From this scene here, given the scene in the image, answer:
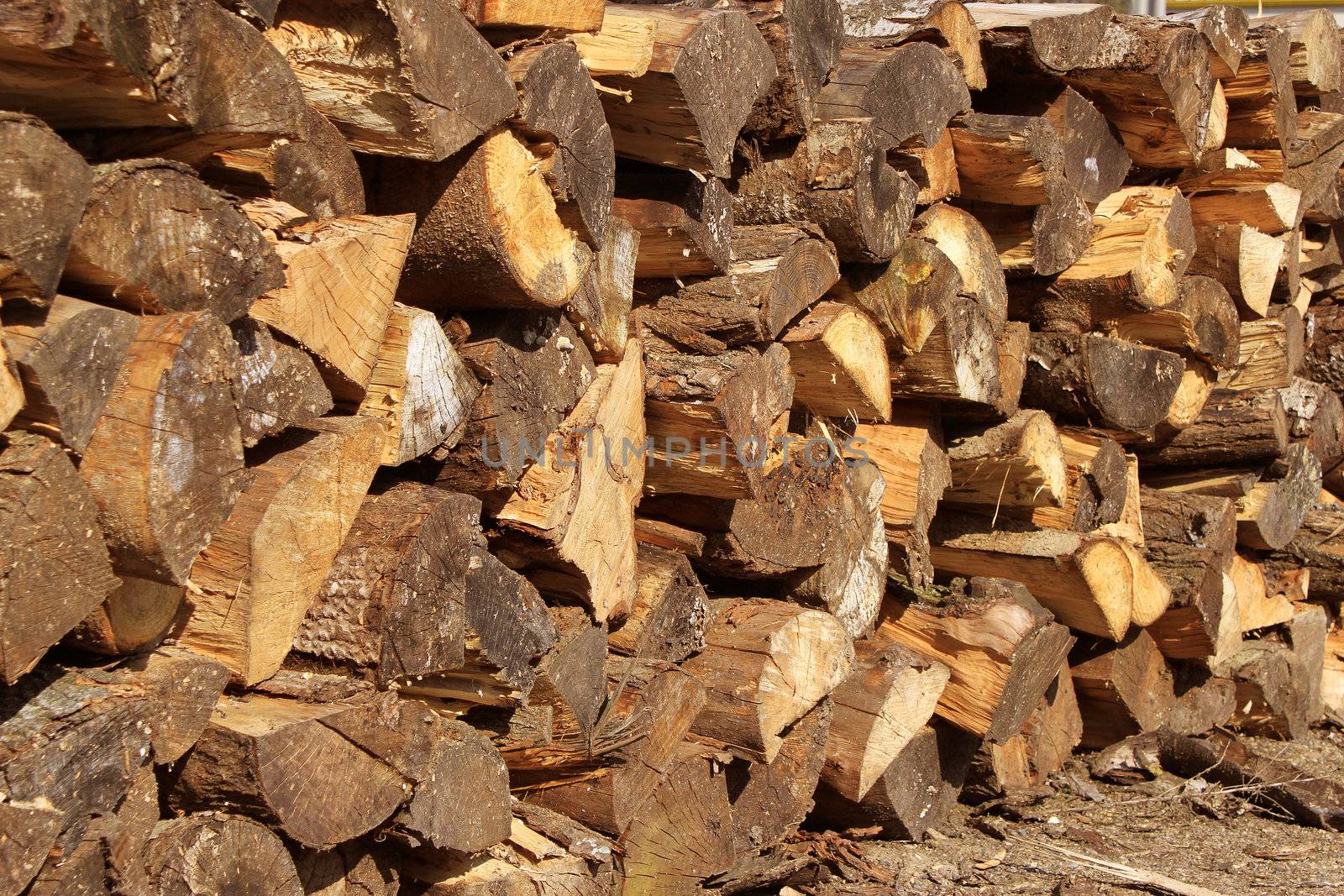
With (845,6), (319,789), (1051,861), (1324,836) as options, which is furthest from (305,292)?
(1324,836)

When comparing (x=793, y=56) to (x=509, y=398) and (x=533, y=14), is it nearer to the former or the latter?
(x=533, y=14)

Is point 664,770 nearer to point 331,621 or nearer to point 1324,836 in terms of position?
point 331,621

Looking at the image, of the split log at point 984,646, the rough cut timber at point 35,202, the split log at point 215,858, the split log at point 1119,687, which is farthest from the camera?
the split log at point 1119,687

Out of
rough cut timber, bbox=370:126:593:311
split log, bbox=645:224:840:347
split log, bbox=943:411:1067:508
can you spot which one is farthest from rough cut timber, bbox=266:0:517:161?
split log, bbox=943:411:1067:508

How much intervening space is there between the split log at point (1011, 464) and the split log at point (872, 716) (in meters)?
0.66

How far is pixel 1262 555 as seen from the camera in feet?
18.8

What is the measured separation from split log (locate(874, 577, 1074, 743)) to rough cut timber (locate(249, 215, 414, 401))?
223 centimetres

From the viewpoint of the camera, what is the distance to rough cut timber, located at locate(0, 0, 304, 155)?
5.12 feet

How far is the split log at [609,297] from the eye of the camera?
9.18ft

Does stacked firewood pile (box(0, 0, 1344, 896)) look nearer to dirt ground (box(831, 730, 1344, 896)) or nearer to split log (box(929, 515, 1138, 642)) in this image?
split log (box(929, 515, 1138, 642))

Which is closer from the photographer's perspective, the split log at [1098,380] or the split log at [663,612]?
the split log at [663,612]

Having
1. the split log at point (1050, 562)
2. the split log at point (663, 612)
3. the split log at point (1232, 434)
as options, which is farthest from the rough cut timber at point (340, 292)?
the split log at point (1232, 434)

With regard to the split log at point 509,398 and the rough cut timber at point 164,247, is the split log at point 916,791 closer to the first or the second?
the split log at point 509,398

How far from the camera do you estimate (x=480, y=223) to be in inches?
94.4
